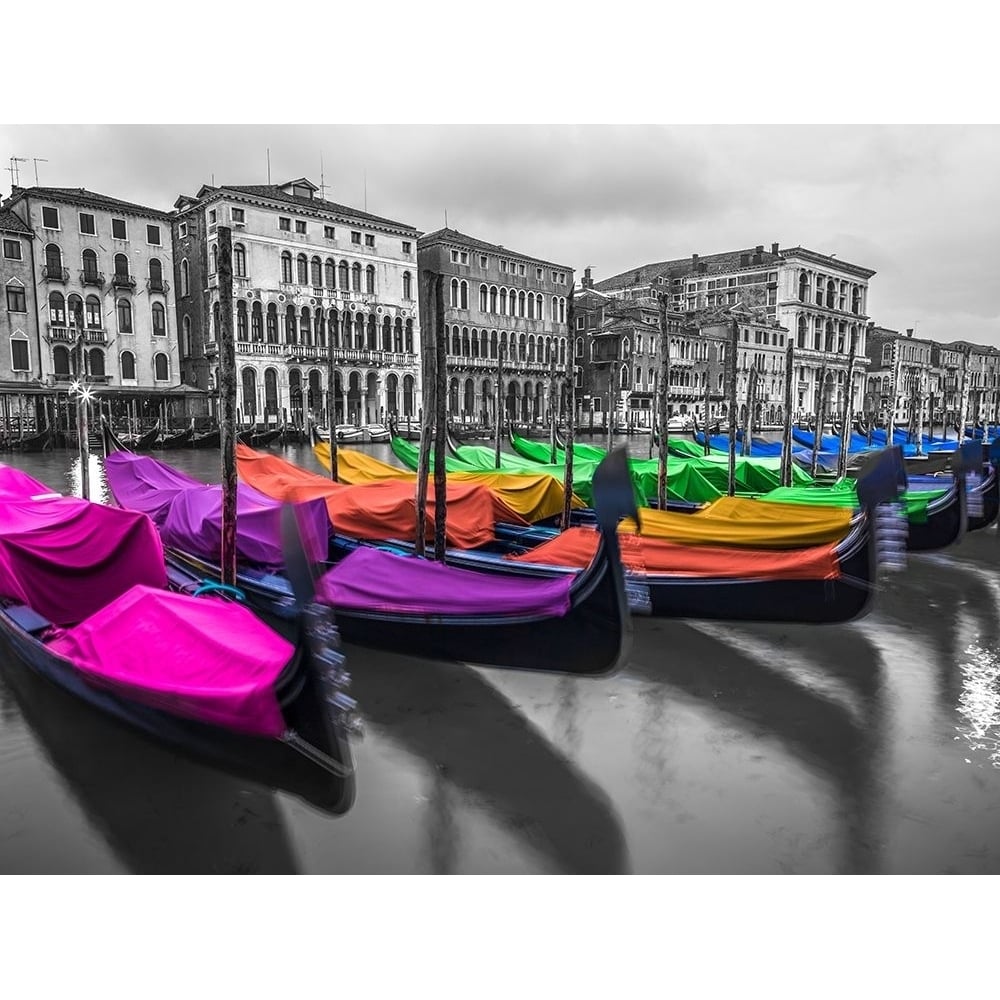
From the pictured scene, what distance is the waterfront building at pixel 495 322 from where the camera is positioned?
3291 centimetres

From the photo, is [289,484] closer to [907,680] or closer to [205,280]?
[907,680]

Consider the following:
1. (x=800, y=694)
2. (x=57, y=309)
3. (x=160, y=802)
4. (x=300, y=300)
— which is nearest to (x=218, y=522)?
(x=160, y=802)

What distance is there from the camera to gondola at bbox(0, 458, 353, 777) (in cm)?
282

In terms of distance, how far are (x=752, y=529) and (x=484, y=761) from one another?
10.4 ft

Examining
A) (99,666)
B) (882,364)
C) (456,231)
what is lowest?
(99,666)

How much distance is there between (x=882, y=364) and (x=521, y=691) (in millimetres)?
58735

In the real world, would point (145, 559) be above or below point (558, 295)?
below

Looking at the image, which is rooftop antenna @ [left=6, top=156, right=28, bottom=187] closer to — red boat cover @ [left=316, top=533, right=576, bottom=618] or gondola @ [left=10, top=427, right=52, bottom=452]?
gondola @ [left=10, top=427, right=52, bottom=452]

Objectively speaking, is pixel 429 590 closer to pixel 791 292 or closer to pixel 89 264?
pixel 89 264

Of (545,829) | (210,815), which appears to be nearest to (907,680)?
(545,829)

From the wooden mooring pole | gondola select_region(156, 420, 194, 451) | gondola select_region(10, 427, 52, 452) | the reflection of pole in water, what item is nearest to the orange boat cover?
the wooden mooring pole

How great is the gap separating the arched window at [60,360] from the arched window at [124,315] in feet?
6.34

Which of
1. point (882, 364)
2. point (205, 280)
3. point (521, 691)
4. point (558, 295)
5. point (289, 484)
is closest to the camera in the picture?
point (521, 691)

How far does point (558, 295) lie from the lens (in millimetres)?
37250
